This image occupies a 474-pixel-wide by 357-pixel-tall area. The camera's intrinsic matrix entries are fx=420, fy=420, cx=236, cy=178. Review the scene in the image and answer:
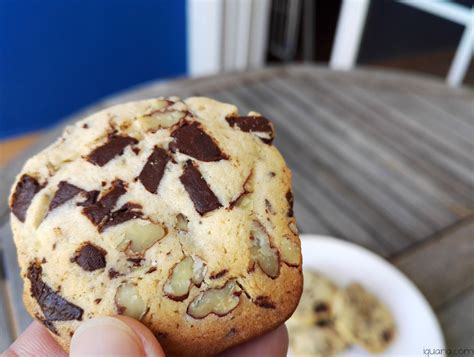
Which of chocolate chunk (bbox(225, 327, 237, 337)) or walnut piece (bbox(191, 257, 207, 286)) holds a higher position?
walnut piece (bbox(191, 257, 207, 286))

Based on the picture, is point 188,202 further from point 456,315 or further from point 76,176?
point 456,315

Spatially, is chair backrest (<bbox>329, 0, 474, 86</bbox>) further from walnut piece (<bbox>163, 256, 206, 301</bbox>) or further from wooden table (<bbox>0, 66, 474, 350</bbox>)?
walnut piece (<bbox>163, 256, 206, 301</bbox>)

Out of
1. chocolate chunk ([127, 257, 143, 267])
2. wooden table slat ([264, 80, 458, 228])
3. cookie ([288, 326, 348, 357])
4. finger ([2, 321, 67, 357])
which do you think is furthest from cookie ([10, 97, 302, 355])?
wooden table slat ([264, 80, 458, 228])

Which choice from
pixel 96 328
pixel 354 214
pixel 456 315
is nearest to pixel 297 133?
pixel 354 214

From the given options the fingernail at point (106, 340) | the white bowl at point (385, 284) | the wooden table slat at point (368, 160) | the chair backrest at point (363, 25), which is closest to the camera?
the fingernail at point (106, 340)

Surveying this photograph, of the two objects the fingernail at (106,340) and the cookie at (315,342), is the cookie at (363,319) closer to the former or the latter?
the cookie at (315,342)

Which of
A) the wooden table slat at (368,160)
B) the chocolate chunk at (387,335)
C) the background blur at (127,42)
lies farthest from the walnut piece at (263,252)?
the background blur at (127,42)

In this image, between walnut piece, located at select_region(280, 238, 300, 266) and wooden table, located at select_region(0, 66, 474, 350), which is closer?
walnut piece, located at select_region(280, 238, 300, 266)
